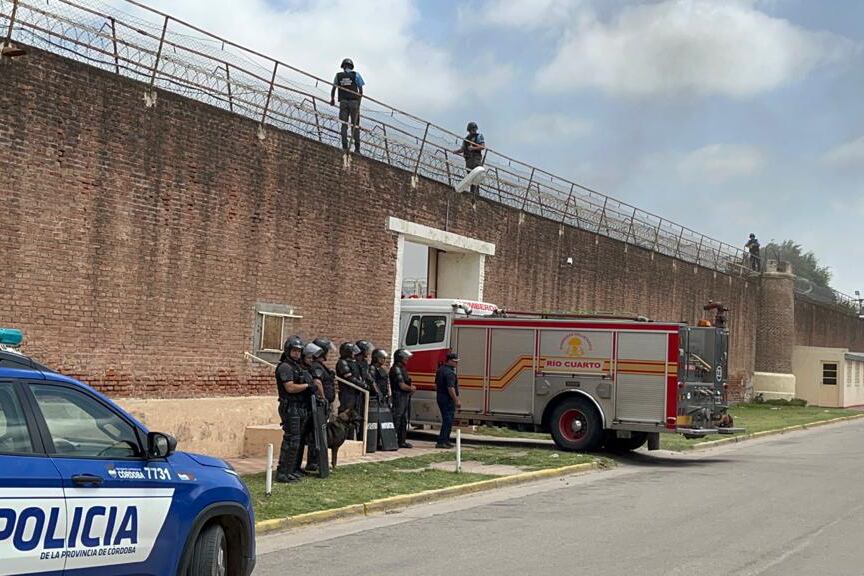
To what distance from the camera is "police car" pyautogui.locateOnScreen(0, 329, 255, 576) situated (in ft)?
17.2

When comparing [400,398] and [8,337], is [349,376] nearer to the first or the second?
[400,398]

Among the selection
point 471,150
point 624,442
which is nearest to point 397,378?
point 624,442

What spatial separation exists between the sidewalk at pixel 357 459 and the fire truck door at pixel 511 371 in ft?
5.28

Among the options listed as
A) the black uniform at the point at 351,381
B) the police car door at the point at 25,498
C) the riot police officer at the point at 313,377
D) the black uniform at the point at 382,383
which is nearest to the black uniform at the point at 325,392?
the riot police officer at the point at 313,377

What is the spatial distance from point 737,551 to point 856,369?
4436cm

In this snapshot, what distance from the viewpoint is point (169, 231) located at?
1573 centimetres

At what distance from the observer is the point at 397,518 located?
38.1 feet

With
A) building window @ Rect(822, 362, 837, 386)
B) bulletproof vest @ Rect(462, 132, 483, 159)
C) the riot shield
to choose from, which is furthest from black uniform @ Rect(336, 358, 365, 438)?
building window @ Rect(822, 362, 837, 386)

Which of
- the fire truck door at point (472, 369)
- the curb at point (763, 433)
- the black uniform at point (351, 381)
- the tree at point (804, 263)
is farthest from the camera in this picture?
the tree at point (804, 263)

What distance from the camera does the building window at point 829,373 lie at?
47.3 meters

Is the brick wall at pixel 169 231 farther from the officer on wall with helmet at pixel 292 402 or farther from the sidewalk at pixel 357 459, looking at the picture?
the officer on wall with helmet at pixel 292 402

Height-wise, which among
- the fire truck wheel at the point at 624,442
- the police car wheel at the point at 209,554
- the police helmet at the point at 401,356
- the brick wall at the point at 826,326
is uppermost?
the brick wall at the point at 826,326

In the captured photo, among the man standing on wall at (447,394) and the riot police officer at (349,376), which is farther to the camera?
the man standing on wall at (447,394)

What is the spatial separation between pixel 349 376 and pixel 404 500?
3.97m
